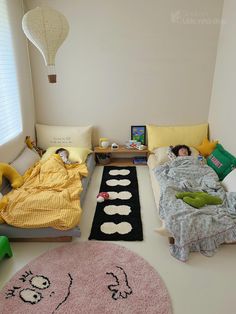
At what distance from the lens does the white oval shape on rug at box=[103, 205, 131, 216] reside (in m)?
2.40

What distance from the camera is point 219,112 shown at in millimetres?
3055

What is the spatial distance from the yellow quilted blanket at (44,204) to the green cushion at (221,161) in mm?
1554

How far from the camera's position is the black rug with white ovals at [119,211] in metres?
2.11

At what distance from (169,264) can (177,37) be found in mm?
2773

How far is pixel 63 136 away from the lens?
3369 millimetres

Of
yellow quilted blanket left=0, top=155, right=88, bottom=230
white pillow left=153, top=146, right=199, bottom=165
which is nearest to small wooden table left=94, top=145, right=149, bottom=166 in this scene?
white pillow left=153, top=146, right=199, bottom=165

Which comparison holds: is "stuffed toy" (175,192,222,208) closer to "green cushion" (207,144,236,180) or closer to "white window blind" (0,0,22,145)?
"green cushion" (207,144,236,180)

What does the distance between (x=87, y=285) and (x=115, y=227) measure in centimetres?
64

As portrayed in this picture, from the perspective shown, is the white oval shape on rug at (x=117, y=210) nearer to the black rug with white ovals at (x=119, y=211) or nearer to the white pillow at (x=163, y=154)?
the black rug with white ovals at (x=119, y=211)

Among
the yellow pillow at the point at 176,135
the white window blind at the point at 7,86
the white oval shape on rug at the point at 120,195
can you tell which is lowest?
the white oval shape on rug at the point at 120,195

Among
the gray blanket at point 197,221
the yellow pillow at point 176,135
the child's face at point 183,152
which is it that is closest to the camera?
the gray blanket at point 197,221

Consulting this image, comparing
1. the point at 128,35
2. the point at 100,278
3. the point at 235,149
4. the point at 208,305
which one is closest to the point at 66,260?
the point at 100,278

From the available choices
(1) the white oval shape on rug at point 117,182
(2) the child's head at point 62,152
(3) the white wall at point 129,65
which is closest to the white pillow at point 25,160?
(2) the child's head at point 62,152

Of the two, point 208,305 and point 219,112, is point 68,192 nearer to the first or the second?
point 208,305
